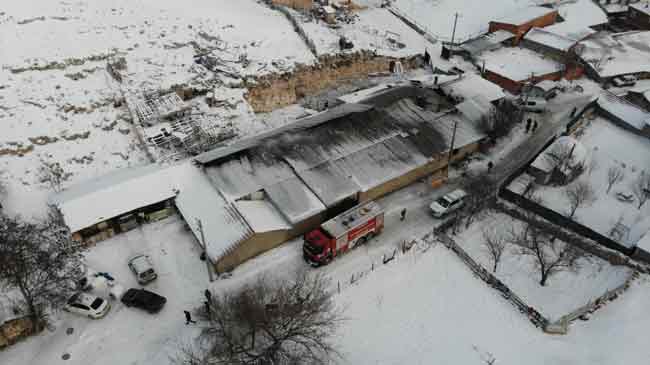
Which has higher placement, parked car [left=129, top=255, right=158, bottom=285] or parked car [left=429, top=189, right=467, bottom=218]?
parked car [left=129, top=255, right=158, bottom=285]

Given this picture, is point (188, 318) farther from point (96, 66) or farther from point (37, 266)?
point (96, 66)

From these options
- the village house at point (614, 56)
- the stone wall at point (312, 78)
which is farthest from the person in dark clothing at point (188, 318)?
the village house at point (614, 56)

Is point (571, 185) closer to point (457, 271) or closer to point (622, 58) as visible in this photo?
point (457, 271)

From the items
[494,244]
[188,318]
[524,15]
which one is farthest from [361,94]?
[524,15]

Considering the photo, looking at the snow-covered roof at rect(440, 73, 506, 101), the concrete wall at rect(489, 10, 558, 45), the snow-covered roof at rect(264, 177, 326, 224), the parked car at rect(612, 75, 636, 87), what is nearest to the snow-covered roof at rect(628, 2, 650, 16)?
the concrete wall at rect(489, 10, 558, 45)

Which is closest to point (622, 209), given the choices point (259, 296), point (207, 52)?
point (259, 296)

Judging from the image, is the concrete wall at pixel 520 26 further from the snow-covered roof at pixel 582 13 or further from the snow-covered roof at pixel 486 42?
the snow-covered roof at pixel 582 13

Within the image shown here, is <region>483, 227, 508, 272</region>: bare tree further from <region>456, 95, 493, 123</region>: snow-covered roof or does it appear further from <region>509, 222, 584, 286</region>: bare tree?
<region>456, 95, 493, 123</region>: snow-covered roof
